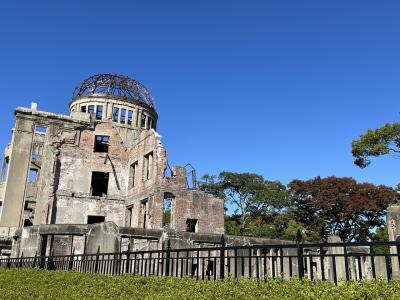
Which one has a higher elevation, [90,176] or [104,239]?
[90,176]

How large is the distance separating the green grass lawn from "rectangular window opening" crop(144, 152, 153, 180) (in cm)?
2070

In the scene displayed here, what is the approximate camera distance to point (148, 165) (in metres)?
32.1

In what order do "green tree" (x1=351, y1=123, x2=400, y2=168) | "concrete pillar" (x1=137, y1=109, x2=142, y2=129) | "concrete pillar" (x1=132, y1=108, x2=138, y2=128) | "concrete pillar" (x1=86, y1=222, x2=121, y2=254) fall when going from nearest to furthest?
"concrete pillar" (x1=86, y1=222, x2=121, y2=254) → "green tree" (x1=351, y1=123, x2=400, y2=168) → "concrete pillar" (x1=132, y1=108, x2=138, y2=128) → "concrete pillar" (x1=137, y1=109, x2=142, y2=129)

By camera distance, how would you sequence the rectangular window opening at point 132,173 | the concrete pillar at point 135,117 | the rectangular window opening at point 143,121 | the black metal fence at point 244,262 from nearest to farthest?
the black metal fence at point 244,262
the rectangular window opening at point 132,173
the concrete pillar at point 135,117
the rectangular window opening at point 143,121

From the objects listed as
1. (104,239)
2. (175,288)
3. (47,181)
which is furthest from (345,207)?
(175,288)

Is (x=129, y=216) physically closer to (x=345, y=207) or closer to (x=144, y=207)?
(x=144, y=207)

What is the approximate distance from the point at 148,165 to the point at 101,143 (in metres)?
6.68

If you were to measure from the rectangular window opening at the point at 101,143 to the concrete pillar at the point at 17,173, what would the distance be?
5540mm

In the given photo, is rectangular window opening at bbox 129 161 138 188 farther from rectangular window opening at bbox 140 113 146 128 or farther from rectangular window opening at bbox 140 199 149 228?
rectangular window opening at bbox 140 113 146 128

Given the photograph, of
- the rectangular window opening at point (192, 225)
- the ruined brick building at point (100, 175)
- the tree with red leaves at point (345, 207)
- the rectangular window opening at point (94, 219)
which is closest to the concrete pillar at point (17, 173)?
the ruined brick building at point (100, 175)

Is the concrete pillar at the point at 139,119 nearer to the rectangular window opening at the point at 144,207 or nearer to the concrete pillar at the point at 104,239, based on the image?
the rectangular window opening at the point at 144,207

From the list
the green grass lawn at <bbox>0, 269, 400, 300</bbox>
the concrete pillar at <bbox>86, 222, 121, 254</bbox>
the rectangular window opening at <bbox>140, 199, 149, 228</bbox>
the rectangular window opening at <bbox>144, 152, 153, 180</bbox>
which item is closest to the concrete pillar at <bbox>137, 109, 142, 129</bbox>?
the rectangular window opening at <bbox>144, 152, 153, 180</bbox>

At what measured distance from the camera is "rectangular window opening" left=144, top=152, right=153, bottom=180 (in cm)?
3048

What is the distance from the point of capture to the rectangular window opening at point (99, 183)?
3608 centimetres
